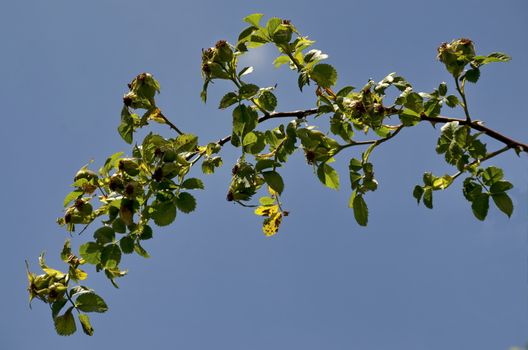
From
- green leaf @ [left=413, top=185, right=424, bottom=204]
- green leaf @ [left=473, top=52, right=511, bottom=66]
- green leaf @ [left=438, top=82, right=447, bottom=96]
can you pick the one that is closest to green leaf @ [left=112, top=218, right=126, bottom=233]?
green leaf @ [left=413, top=185, right=424, bottom=204]

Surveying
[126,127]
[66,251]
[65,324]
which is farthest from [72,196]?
[65,324]

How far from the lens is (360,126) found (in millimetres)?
2266

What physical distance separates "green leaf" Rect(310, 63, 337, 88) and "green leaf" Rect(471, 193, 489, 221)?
69 centimetres

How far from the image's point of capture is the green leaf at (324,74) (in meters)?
2.19

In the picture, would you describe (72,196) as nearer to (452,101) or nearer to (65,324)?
(65,324)

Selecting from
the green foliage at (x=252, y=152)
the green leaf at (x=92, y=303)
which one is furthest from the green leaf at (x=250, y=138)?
A: the green leaf at (x=92, y=303)

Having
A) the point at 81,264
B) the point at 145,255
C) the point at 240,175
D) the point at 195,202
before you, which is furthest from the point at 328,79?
the point at 81,264

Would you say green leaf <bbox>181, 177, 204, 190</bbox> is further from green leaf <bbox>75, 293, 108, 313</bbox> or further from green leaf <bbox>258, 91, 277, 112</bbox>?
green leaf <bbox>75, 293, 108, 313</bbox>

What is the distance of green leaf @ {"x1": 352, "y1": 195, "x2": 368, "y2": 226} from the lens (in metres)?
2.27

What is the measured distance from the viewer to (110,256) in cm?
226

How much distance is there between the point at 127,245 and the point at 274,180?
638 millimetres

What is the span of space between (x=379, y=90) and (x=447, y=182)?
1.44 ft

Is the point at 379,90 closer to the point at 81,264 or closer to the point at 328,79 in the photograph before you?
the point at 328,79

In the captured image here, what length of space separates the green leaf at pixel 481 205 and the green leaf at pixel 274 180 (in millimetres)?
728
